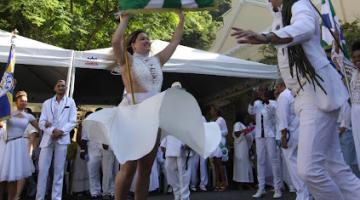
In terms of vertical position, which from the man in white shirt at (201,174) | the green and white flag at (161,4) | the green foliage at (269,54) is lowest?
the man in white shirt at (201,174)

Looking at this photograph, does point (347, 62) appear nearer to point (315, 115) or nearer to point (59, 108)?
point (315, 115)

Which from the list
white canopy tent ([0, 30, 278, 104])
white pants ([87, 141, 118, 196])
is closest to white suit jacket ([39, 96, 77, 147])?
white canopy tent ([0, 30, 278, 104])

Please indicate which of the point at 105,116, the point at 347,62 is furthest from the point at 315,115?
the point at 347,62

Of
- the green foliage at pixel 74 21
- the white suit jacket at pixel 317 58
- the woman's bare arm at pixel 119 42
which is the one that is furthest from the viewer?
the green foliage at pixel 74 21

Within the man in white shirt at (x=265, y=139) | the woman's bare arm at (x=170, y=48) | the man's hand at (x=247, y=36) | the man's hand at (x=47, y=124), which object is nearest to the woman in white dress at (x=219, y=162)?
the man in white shirt at (x=265, y=139)

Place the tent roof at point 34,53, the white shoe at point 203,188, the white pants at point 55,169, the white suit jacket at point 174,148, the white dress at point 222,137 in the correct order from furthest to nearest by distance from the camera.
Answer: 1. the white shoe at point 203,188
2. the white dress at point 222,137
3. the tent roof at point 34,53
4. the white suit jacket at point 174,148
5. the white pants at point 55,169

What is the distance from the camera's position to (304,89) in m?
3.40

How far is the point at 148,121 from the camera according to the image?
12.2 ft

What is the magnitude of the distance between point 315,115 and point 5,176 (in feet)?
16.8

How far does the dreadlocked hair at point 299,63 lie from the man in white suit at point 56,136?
194 inches

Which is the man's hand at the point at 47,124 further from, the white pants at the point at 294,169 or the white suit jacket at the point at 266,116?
the white suit jacket at the point at 266,116

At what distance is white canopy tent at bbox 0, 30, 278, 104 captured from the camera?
839 cm

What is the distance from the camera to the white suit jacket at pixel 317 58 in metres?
3.18

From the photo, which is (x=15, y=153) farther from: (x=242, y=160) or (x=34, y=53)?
(x=242, y=160)
